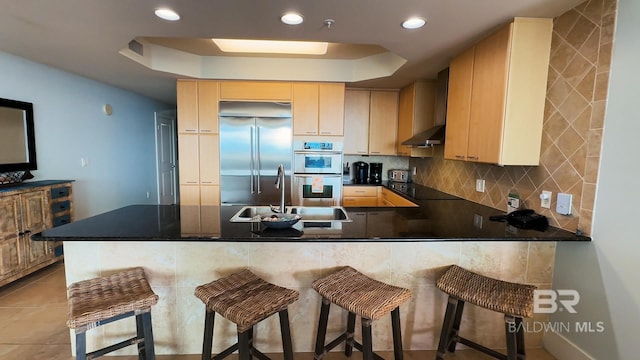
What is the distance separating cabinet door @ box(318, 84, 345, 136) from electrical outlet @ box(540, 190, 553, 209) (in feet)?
7.55

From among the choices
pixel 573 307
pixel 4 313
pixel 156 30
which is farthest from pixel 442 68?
pixel 4 313

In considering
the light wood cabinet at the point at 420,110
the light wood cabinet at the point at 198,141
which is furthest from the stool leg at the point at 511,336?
the light wood cabinet at the point at 198,141

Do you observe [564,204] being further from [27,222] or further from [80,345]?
[27,222]

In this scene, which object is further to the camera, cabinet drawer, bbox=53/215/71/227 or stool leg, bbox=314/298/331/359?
cabinet drawer, bbox=53/215/71/227

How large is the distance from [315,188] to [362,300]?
2461mm

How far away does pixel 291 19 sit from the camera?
193cm

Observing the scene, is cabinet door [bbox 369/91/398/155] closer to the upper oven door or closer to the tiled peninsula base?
the upper oven door

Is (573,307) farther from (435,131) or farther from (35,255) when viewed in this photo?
(35,255)

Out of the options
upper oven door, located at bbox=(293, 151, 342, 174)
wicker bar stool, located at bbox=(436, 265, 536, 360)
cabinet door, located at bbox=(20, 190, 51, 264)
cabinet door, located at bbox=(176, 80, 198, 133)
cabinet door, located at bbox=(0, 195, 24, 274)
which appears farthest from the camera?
upper oven door, located at bbox=(293, 151, 342, 174)

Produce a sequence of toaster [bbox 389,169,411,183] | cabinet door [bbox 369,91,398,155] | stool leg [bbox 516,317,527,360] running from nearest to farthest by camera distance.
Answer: stool leg [bbox 516,317,527,360]
cabinet door [bbox 369,91,398,155]
toaster [bbox 389,169,411,183]

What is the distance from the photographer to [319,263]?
5.93ft

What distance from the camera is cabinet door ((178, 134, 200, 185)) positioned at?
11.9 feet

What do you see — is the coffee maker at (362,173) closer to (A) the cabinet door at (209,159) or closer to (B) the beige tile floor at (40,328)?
(A) the cabinet door at (209,159)

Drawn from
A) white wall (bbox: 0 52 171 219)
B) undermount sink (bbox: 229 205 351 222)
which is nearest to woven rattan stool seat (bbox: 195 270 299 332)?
undermount sink (bbox: 229 205 351 222)
